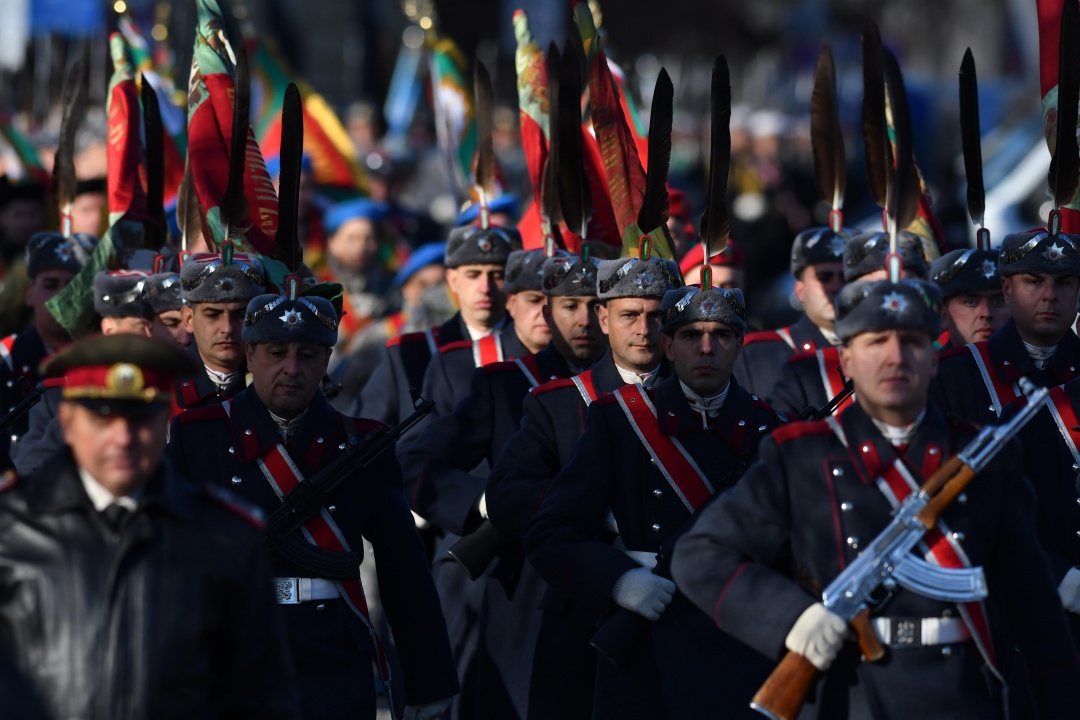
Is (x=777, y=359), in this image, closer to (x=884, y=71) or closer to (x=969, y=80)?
(x=969, y=80)

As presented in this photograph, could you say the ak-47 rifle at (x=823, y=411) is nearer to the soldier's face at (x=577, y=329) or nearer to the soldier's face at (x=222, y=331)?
the soldier's face at (x=577, y=329)

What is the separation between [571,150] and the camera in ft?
30.9

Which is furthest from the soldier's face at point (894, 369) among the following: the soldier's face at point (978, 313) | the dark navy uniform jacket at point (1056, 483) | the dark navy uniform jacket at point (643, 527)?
the soldier's face at point (978, 313)

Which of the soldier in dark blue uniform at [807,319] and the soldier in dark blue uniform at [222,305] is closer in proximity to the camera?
the soldier in dark blue uniform at [222,305]

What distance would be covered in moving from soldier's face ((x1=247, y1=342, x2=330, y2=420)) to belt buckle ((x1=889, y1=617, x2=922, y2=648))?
2.31 meters

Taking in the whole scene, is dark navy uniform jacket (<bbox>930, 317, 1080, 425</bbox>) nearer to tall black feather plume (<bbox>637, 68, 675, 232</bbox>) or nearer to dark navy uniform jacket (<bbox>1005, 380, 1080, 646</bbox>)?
dark navy uniform jacket (<bbox>1005, 380, 1080, 646</bbox>)

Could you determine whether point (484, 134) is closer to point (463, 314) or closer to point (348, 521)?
point (463, 314)

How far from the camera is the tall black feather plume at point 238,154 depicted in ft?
27.7

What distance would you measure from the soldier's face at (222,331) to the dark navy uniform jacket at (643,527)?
164 centimetres

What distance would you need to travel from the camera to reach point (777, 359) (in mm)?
10172

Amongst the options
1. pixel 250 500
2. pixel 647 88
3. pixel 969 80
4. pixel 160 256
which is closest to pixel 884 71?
pixel 969 80

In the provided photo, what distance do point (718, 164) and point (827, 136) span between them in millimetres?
2384

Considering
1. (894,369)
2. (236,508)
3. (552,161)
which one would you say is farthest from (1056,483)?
(236,508)

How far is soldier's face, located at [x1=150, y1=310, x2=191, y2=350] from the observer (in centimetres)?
894
